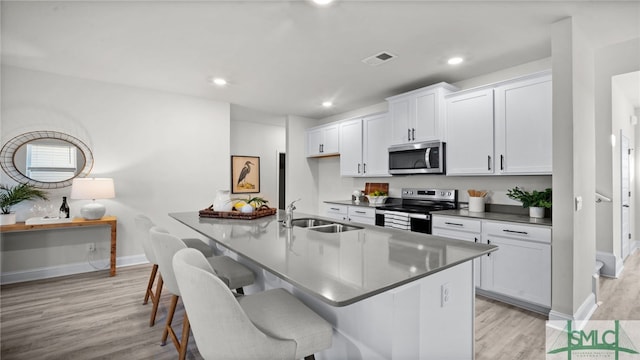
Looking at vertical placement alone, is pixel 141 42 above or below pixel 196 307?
above

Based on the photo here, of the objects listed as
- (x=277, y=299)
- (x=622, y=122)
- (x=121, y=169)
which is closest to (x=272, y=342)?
(x=277, y=299)

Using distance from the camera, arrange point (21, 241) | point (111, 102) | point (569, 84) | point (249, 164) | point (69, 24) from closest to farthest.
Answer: point (569, 84) → point (69, 24) → point (21, 241) → point (111, 102) → point (249, 164)

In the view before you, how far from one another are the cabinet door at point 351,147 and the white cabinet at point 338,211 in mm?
593

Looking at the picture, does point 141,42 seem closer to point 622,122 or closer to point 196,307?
point 196,307

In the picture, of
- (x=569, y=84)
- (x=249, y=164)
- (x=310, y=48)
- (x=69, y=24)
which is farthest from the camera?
(x=249, y=164)

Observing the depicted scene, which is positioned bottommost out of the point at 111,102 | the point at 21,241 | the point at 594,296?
the point at 594,296

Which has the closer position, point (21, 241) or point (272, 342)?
point (272, 342)

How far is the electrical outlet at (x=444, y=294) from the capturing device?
139 cm

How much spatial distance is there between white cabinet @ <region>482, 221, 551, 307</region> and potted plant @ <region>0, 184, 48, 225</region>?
493 cm

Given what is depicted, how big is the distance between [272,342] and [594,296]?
124 inches

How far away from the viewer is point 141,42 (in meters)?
2.72

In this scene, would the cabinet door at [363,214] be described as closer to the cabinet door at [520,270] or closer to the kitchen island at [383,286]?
the cabinet door at [520,270]

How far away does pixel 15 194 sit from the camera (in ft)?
10.8

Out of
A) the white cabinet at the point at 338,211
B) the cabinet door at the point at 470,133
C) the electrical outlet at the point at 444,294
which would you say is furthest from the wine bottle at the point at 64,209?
the cabinet door at the point at 470,133
